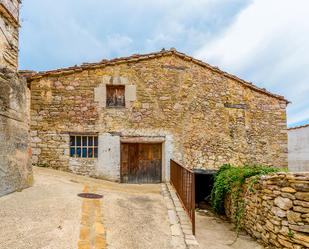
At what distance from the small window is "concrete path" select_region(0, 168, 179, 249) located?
4.81 metres

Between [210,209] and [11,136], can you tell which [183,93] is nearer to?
[210,209]

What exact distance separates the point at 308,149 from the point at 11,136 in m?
15.6

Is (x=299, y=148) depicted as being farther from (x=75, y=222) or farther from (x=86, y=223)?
(x=75, y=222)

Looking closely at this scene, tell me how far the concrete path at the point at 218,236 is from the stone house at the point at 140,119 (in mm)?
2778

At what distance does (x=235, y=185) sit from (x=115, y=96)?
5.35 meters

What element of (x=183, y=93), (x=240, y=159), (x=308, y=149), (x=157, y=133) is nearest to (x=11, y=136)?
(x=157, y=133)

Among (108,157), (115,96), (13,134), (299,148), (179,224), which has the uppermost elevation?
(115,96)

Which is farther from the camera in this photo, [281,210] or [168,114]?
[168,114]

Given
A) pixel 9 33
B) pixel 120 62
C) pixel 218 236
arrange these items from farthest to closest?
pixel 120 62
pixel 9 33
pixel 218 236

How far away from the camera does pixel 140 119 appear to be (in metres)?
10.4

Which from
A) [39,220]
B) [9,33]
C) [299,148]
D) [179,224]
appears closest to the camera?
[39,220]

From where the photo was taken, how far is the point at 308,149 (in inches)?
622

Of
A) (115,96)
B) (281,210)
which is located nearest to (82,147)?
(115,96)

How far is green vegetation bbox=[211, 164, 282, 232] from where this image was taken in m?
6.68
